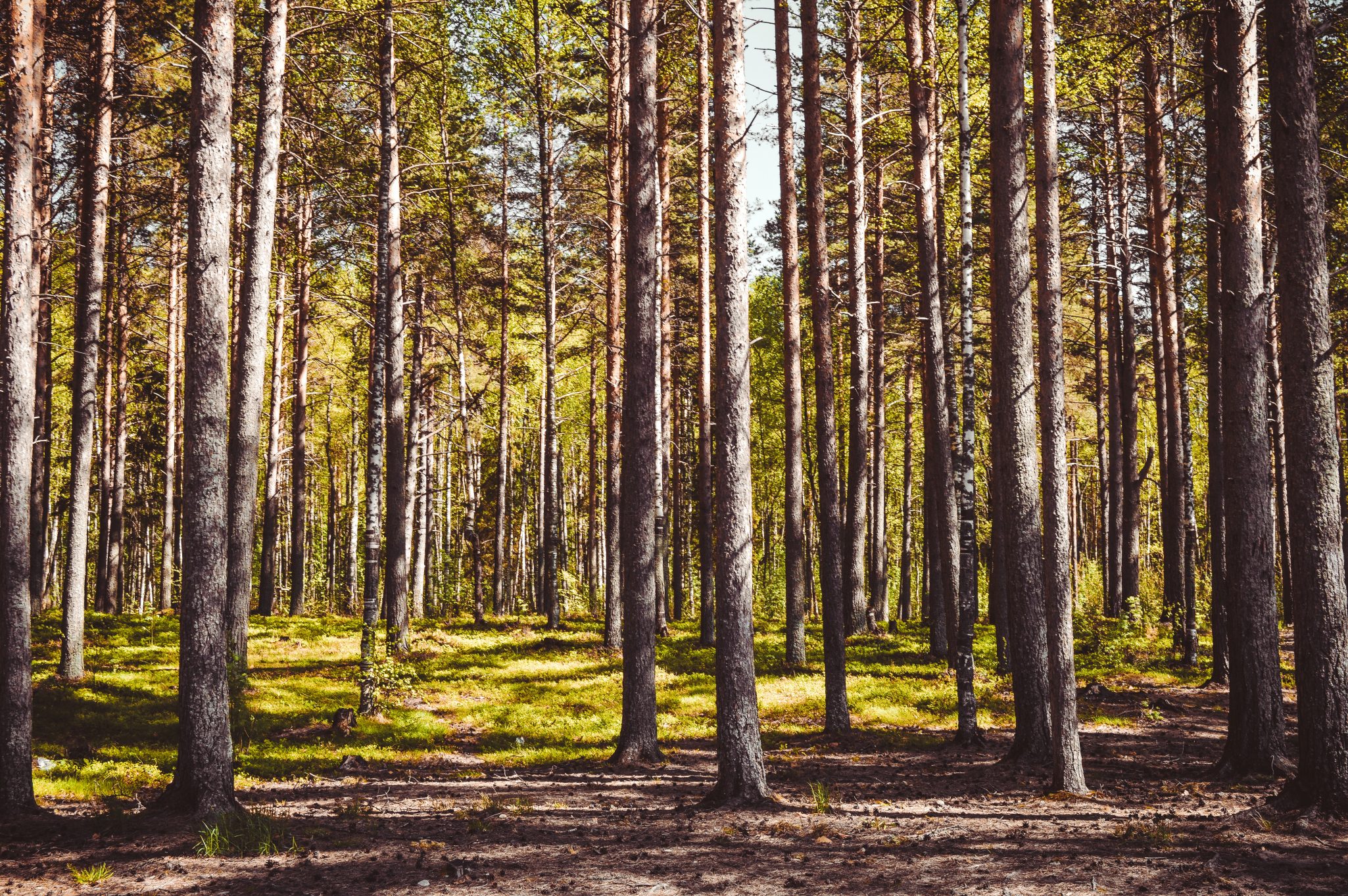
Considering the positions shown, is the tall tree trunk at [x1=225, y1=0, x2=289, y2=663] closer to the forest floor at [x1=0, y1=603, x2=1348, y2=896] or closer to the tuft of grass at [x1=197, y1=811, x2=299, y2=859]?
the forest floor at [x1=0, y1=603, x2=1348, y2=896]

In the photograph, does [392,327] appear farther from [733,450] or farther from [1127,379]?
[1127,379]

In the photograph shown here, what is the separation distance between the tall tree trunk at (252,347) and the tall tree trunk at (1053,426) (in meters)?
10.2

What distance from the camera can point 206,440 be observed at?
7977mm

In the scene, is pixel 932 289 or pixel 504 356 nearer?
pixel 932 289

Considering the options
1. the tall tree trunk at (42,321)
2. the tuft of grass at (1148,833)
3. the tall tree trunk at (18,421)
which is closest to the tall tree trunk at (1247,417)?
the tuft of grass at (1148,833)

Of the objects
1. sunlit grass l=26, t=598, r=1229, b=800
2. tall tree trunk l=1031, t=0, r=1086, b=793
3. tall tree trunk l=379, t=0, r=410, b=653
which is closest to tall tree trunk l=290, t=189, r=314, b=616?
sunlit grass l=26, t=598, r=1229, b=800

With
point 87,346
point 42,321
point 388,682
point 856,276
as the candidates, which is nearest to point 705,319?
point 856,276

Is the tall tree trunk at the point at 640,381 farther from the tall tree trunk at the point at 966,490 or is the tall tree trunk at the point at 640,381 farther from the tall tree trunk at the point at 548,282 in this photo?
the tall tree trunk at the point at 548,282

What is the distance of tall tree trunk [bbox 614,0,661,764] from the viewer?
10.9 metres

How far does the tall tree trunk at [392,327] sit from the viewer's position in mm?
14375

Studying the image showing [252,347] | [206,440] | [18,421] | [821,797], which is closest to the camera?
[206,440]

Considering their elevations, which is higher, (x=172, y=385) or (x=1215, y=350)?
(x=172, y=385)

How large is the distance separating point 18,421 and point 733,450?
25.1ft

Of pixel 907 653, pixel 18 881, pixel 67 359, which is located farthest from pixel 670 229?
pixel 67 359
